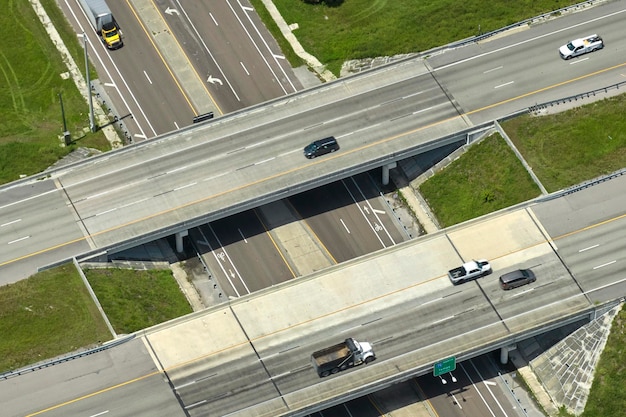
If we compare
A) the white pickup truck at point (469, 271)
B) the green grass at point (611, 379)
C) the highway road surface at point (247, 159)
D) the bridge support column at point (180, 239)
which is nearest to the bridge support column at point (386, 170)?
the highway road surface at point (247, 159)

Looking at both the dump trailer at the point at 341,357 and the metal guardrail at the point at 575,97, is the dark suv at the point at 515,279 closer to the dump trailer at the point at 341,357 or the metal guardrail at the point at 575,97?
the dump trailer at the point at 341,357

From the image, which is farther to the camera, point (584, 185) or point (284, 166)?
point (284, 166)

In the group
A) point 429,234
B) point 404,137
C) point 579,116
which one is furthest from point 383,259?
point 579,116

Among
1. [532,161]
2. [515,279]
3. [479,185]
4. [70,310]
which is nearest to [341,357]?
[515,279]

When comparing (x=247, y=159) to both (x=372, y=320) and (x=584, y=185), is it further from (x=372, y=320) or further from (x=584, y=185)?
(x=584, y=185)

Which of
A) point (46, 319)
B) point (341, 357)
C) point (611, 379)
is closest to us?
point (341, 357)

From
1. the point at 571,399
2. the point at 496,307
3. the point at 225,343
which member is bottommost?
the point at 571,399

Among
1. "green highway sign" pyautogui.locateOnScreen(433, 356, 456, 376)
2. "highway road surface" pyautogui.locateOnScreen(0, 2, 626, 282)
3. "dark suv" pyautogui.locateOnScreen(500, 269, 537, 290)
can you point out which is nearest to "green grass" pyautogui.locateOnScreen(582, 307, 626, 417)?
"dark suv" pyautogui.locateOnScreen(500, 269, 537, 290)

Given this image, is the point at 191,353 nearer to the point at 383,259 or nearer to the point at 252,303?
the point at 252,303
